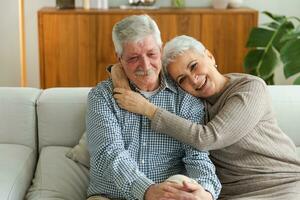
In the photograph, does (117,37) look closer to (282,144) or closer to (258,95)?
(258,95)

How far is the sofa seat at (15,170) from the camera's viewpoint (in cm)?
200

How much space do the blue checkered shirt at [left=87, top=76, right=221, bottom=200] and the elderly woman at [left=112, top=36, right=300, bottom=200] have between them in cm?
5

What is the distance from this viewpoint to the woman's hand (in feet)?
6.40

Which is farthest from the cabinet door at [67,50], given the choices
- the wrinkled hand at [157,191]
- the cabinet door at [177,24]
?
the wrinkled hand at [157,191]

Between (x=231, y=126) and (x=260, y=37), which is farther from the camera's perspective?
(x=260, y=37)

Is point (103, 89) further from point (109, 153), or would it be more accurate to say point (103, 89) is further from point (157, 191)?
point (157, 191)

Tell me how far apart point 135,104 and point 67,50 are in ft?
8.13

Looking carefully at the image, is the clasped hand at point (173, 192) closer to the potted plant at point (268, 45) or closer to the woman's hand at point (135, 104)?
the woman's hand at point (135, 104)

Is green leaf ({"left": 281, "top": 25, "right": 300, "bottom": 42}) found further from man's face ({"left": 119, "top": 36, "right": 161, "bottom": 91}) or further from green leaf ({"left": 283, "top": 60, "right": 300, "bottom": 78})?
man's face ({"left": 119, "top": 36, "right": 161, "bottom": 91})

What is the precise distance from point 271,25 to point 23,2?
2119 mm

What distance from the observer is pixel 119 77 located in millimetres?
2025

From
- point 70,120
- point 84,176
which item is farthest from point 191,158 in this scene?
point 70,120

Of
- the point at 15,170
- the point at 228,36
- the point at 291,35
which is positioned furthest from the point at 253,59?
the point at 15,170

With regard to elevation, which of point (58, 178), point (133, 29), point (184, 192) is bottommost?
point (58, 178)
